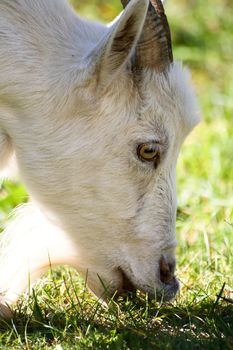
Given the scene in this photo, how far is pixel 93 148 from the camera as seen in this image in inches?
197

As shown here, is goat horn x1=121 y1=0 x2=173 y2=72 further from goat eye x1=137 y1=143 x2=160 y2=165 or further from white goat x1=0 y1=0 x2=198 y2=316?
goat eye x1=137 y1=143 x2=160 y2=165

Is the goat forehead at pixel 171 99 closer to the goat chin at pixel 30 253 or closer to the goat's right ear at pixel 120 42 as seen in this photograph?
the goat's right ear at pixel 120 42

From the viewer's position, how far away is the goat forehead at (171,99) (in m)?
5.11

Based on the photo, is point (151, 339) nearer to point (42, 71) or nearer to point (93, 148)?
point (93, 148)

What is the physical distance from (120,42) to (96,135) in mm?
548

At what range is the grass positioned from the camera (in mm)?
4645

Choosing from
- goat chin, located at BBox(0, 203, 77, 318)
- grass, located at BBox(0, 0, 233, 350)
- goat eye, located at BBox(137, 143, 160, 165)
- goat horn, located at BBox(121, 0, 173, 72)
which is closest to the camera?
grass, located at BBox(0, 0, 233, 350)

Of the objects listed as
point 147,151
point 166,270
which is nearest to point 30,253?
point 166,270

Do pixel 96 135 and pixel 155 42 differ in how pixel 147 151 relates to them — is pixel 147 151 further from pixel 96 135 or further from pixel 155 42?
pixel 155 42

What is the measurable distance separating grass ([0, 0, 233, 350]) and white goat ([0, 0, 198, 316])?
6.9 inches

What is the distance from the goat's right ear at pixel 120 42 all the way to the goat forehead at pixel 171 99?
0.89 feet

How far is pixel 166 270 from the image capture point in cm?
517

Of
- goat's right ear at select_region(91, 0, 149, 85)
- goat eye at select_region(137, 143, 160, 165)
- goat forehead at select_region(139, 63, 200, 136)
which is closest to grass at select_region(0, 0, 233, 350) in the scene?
goat eye at select_region(137, 143, 160, 165)

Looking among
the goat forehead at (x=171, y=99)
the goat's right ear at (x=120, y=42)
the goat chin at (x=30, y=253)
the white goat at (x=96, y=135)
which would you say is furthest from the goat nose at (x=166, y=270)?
the goat's right ear at (x=120, y=42)
